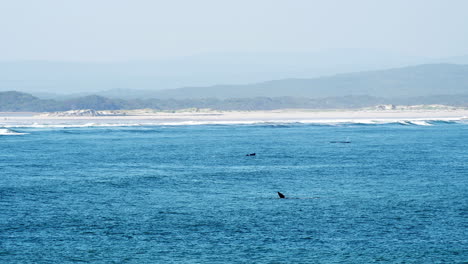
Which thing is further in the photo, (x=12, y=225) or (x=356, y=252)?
(x=12, y=225)

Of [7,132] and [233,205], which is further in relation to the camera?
[7,132]

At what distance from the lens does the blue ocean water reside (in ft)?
97.2

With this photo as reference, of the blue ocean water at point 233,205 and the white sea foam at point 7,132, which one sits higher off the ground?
the white sea foam at point 7,132

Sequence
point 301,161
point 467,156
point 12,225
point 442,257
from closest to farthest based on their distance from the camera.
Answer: point 442,257
point 12,225
point 301,161
point 467,156

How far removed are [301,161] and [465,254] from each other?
33130 mm

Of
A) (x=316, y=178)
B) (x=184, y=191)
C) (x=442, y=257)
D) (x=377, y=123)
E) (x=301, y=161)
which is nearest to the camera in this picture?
(x=442, y=257)

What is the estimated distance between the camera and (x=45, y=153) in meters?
68.4

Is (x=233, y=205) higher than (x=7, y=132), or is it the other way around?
(x=7, y=132)

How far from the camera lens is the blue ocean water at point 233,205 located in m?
29.6

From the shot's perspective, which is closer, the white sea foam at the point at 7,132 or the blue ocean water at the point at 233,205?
the blue ocean water at the point at 233,205

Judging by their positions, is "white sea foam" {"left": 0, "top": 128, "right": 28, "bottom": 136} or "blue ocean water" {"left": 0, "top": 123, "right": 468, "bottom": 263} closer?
"blue ocean water" {"left": 0, "top": 123, "right": 468, "bottom": 263}

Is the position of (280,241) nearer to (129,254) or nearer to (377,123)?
(129,254)

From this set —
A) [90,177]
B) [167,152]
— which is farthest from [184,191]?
[167,152]

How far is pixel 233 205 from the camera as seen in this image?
39062 mm
